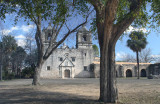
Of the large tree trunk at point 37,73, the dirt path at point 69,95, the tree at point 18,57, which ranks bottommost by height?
the dirt path at point 69,95

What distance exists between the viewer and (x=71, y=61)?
1577 inches

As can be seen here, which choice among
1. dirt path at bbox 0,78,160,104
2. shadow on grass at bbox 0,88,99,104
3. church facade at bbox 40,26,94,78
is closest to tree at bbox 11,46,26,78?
church facade at bbox 40,26,94,78

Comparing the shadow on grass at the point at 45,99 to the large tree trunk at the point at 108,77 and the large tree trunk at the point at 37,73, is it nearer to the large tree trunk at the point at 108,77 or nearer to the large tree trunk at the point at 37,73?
the large tree trunk at the point at 108,77

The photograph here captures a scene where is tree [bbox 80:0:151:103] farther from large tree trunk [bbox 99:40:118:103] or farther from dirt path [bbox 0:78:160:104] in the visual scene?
dirt path [bbox 0:78:160:104]

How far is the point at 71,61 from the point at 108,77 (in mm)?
33346

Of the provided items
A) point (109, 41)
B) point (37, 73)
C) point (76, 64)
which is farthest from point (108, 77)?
point (76, 64)

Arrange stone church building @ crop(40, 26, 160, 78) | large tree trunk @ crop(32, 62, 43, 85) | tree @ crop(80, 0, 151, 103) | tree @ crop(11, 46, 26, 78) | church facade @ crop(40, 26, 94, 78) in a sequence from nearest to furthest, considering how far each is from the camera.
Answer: tree @ crop(80, 0, 151, 103) → large tree trunk @ crop(32, 62, 43, 85) → tree @ crop(11, 46, 26, 78) → church facade @ crop(40, 26, 94, 78) → stone church building @ crop(40, 26, 160, 78)

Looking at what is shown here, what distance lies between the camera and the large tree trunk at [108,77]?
6809mm

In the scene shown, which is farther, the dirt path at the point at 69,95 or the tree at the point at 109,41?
the dirt path at the point at 69,95

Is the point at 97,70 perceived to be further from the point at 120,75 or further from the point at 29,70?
the point at 29,70

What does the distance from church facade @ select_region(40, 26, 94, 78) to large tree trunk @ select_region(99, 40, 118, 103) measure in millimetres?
31615

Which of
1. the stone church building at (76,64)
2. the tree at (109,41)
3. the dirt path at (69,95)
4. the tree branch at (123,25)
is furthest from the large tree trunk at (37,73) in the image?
the stone church building at (76,64)

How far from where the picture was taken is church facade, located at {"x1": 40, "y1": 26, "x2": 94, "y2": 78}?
38812mm

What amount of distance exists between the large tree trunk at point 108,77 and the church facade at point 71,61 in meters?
31.6
